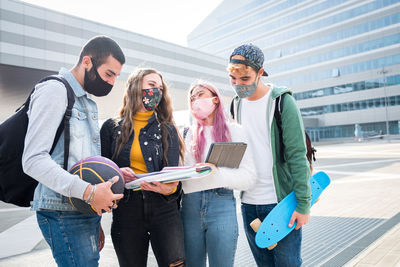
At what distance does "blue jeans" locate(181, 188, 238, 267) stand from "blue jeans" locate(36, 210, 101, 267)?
795 millimetres

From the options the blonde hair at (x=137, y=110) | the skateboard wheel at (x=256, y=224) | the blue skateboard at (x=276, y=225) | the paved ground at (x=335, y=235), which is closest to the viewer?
the blue skateboard at (x=276, y=225)

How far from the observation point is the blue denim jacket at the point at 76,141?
6.04ft

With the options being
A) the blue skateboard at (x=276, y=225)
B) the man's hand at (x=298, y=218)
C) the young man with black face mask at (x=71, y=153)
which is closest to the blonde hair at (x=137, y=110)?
the young man with black face mask at (x=71, y=153)

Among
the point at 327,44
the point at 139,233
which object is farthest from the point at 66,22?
the point at 327,44

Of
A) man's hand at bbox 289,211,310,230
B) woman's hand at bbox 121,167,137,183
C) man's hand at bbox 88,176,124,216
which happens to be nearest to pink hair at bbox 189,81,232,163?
woman's hand at bbox 121,167,137,183

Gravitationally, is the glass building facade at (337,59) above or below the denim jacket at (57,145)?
above

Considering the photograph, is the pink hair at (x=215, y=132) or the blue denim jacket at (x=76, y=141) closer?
the blue denim jacket at (x=76, y=141)

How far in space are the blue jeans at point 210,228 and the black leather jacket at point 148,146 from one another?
202 millimetres

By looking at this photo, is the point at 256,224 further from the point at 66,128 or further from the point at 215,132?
the point at 66,128

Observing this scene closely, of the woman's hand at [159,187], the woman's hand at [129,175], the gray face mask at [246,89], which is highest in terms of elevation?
the gray face mask at [246,89]

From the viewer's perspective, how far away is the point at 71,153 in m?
1.89

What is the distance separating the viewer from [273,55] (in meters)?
69.1

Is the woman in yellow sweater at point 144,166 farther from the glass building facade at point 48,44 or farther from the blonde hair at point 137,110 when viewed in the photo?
the glass building facade at point 48,44

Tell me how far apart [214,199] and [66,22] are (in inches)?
1232
